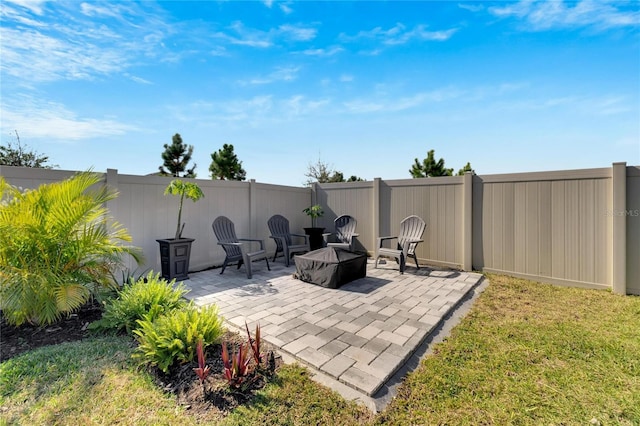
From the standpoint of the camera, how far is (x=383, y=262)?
593 centimetres

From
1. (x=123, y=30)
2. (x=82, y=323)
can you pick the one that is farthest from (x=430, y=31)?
(x=82, y=323)

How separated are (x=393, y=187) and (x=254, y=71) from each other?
384 centimetres

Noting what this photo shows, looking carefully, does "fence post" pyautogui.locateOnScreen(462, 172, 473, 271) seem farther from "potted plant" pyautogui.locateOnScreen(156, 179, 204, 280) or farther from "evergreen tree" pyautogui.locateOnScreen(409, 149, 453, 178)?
"evergreen tree" pyautogui.locateOnScreen(409, 149, 453, 178)

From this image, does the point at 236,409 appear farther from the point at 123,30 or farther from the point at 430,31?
the point at 430,31

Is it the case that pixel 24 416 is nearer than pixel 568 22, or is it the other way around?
pixel 24 416

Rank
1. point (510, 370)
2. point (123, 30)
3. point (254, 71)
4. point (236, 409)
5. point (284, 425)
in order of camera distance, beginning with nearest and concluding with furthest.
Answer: point (284, 425) → point (236, 409) → point (510, 370) → point (123, 30) → point (254, 71)

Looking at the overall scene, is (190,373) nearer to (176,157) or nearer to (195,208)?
(195,208)

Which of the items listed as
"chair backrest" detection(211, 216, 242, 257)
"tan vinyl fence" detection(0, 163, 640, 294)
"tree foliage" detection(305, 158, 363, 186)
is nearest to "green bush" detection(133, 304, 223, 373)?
"chair backrest" detection(211, 216, 242, 257)

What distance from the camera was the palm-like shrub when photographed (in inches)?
97.5

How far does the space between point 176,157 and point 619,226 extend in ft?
65.6

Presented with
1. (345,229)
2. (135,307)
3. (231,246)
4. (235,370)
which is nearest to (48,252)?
(135,307)

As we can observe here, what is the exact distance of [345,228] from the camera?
6148 millimetres

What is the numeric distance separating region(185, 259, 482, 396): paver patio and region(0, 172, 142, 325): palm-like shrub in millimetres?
1341

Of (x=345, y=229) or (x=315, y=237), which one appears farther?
(x=315, y=237)
